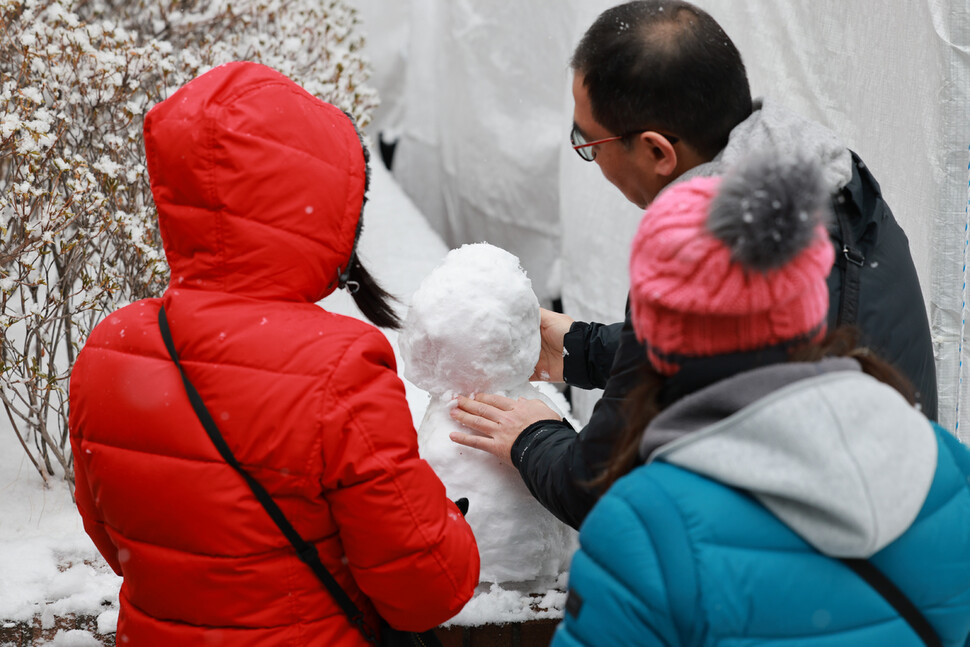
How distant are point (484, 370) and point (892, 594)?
3.60 ft

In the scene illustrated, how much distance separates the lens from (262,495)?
149 centimetres

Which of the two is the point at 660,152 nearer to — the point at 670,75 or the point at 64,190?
the point at 670,75

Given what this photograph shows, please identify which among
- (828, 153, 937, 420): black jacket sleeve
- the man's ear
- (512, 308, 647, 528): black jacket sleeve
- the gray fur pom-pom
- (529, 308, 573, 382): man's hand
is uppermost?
the gray fur pom-pom

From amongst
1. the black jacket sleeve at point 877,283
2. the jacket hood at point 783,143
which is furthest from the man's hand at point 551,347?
the black jacket sleeve at point 877,283

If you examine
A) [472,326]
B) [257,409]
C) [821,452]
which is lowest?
[472,326]

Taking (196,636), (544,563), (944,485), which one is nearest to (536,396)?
(544,563)

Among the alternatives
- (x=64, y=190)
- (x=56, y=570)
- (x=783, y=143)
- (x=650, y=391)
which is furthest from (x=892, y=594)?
(x=64, y=190)

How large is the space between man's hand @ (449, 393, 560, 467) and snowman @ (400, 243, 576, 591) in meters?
0.05

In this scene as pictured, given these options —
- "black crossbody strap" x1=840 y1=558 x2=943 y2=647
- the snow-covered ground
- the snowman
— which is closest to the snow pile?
the snow-covered ground

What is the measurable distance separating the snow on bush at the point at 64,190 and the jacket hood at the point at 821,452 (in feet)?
7.66

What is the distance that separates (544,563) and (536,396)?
41 centimetres

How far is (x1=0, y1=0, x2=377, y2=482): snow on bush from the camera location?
2900mm

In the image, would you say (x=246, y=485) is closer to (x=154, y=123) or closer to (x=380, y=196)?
(x=154, y=123)

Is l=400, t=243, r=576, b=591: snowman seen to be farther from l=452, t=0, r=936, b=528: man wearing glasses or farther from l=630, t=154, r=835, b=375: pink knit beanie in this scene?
l=630, t=154, r=835, b=375: pink knit beanie
